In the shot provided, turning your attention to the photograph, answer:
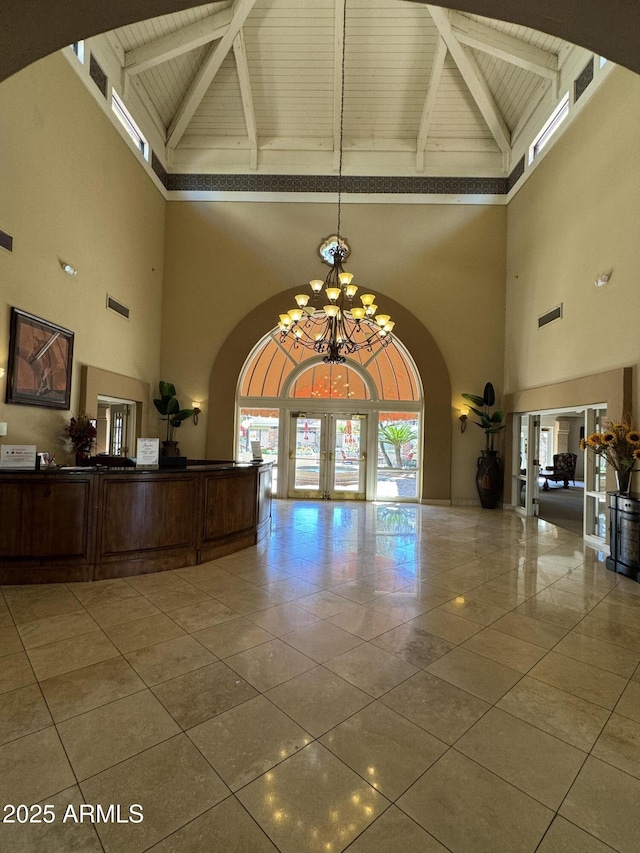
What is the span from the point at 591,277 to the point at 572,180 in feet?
6.17

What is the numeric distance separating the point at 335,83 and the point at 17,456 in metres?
9.22

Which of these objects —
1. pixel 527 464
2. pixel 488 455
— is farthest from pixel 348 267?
pixel 527 464

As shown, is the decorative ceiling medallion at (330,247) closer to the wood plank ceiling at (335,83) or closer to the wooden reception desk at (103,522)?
the wood plank ceiling at (335,83)

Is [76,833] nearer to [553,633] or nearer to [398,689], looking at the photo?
[398,689]

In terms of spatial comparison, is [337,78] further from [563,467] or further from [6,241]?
[563,467]

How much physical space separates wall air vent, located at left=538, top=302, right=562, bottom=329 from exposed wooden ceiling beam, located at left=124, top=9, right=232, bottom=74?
788 centimetres

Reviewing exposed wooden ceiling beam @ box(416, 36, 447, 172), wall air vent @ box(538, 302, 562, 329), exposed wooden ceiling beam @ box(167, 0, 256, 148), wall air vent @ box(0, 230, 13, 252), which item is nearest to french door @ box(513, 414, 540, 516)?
wall air vent @ box(538, 302, 562, 329)

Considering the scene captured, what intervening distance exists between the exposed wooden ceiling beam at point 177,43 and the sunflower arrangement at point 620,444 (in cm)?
941

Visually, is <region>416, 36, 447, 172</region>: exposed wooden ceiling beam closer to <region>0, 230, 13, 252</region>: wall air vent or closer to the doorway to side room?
the doorway to side room

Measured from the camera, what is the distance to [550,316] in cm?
691

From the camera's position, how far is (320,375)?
9648 millimetres

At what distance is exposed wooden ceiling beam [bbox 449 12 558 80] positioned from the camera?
708 centimetres

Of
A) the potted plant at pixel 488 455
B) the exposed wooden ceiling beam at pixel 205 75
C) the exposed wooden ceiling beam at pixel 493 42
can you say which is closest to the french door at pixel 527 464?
the potted plant at pixel 488 455

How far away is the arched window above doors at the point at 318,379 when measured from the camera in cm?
945
